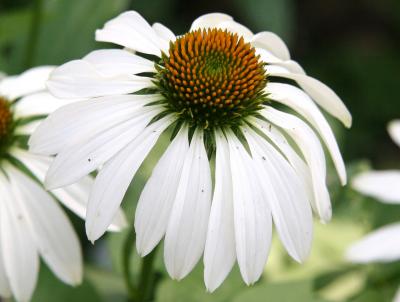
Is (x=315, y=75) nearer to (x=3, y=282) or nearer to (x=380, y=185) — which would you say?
(x=380, y=185)

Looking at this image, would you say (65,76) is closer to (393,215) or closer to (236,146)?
(236,146)

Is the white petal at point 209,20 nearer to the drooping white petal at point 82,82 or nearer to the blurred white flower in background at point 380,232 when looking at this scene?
the drooping white petal at point 82,82

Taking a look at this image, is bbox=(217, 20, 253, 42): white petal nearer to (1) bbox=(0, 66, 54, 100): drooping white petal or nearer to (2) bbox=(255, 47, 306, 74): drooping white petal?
(2) bbox=(255, 47, 306, 74): drooping white petal

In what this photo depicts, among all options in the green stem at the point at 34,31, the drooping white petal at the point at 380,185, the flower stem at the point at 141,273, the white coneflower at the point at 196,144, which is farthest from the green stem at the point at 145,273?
the green stem at the point at 34,31

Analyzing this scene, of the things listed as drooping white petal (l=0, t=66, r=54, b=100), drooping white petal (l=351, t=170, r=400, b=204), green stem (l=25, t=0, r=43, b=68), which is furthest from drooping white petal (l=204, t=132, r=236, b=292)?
green stem (l=25, t=0, r=43, b=68)

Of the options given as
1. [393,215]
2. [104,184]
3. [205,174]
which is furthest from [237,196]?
[393,215]

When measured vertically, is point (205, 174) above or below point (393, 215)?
above
